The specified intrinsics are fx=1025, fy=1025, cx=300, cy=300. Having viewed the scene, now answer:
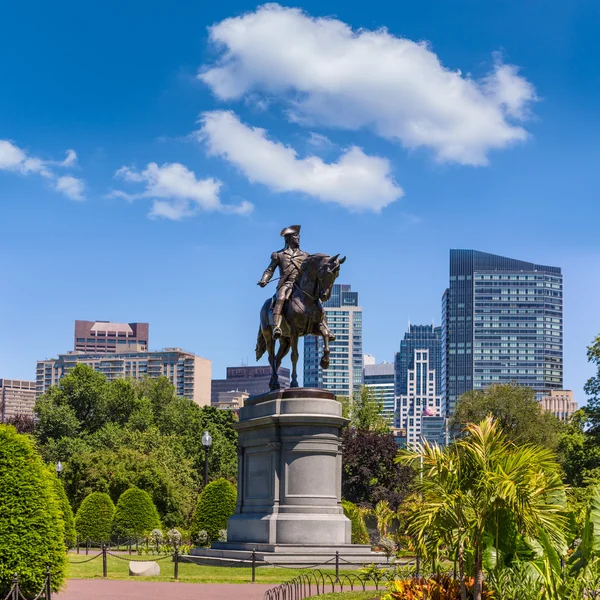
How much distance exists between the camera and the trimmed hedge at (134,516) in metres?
49.4

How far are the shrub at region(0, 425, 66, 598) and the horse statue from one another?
455 inches

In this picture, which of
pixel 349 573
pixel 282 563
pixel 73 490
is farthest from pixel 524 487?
pixel 73 490

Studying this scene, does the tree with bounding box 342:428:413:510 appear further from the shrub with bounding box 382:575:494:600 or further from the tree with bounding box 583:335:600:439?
the shrub with bounding box 382:575:494:600

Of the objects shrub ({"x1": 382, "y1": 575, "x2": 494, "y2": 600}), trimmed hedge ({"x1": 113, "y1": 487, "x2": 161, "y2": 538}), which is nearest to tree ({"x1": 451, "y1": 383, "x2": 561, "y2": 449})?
trimmed hedge ({"x1": 113, "y1": 487, "x2": 161, "y2": 538})

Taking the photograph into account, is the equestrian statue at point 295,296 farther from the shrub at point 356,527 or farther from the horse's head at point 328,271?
the shrub at point 356,527

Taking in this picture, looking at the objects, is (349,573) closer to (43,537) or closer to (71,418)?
(43,537)

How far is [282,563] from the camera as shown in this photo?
82.4 ft

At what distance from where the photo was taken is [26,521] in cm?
1695

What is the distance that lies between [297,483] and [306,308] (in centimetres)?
479

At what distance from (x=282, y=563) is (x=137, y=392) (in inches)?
2932

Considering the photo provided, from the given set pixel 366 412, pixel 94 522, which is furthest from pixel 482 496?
pixel 366 412

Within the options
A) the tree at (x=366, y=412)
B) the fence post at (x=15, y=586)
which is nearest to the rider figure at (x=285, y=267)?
the fence post at (x=15, y=586)

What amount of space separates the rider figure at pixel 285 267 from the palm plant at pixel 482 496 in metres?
15.4

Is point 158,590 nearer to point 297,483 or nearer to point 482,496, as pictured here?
point 297,483
